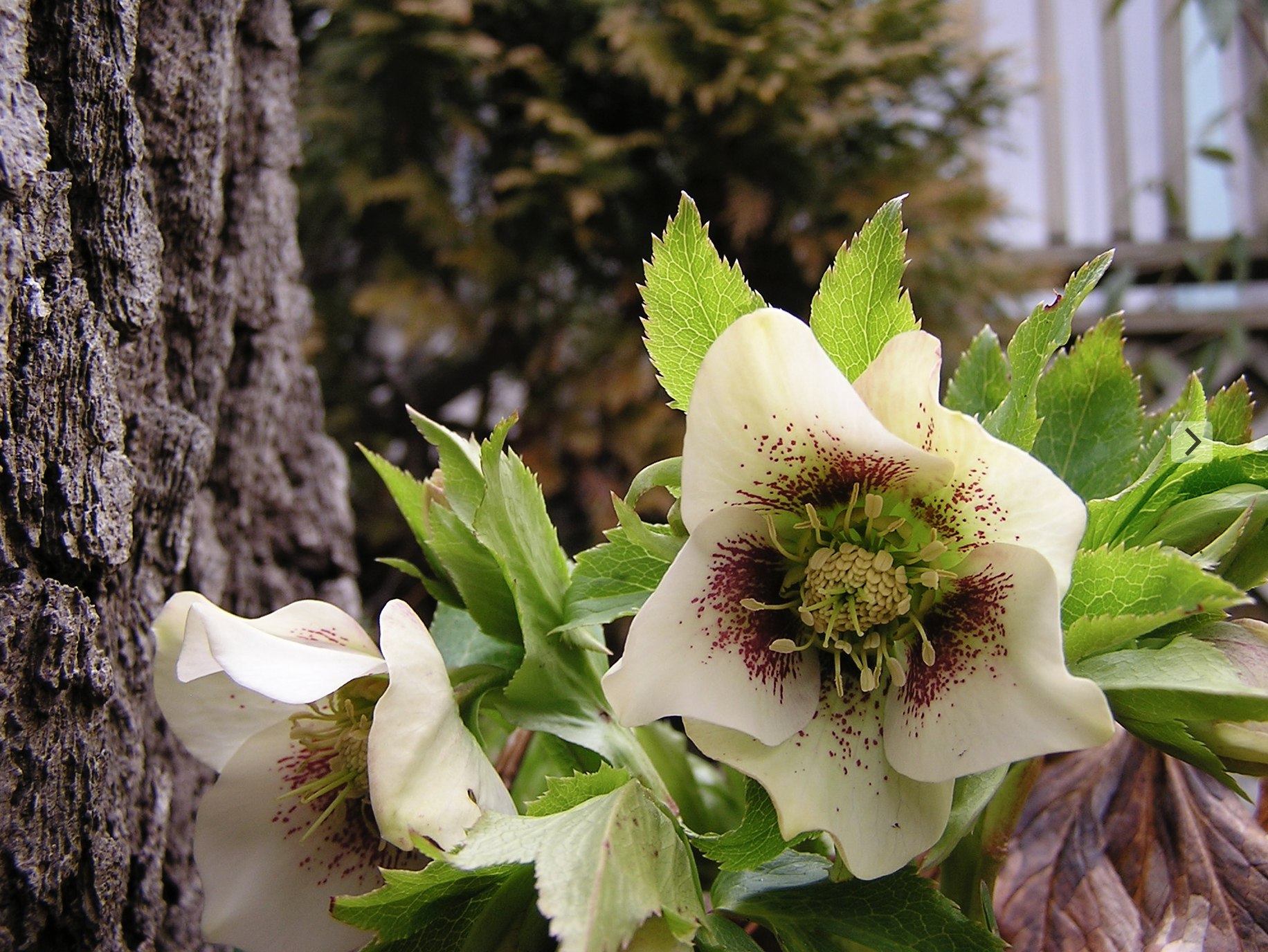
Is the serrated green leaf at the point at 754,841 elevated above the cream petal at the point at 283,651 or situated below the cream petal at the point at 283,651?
below

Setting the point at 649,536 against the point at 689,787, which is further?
the point at 689,787

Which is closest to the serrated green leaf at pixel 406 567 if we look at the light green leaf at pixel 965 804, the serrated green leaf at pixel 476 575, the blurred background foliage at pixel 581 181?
the serrated green leaf at pixel 476 575

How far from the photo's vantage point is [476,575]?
40 cm

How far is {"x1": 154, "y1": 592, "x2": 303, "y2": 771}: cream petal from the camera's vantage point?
39 centimetres

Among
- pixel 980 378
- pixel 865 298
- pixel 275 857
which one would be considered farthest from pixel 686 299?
pixel 275 857

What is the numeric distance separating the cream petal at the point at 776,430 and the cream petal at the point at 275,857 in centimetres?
22

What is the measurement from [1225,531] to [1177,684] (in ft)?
0.24

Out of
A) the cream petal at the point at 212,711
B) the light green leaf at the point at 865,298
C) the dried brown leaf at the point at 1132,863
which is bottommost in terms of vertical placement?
the dried brown leaf at the point at 1132,863

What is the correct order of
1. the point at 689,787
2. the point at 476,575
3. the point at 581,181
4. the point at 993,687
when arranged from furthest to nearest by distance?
the point at 581,181, the point at 689,787, the point at 476,575, the point at 993,687

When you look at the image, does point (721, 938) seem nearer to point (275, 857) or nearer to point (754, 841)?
point (754, 841)

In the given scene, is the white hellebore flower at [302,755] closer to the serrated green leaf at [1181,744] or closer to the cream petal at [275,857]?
the cream petal at [275,857]

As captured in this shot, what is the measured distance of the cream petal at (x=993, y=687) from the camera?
27 centimetres

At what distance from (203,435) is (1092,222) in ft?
7.81

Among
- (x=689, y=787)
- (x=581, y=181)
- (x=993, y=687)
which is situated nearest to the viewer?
(x=993, y=687)
